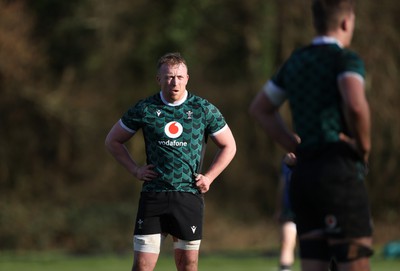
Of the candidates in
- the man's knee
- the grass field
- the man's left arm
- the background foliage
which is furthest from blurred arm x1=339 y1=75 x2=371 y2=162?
the background foliage

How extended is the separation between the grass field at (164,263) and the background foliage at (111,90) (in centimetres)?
329

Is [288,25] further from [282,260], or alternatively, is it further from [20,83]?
[282,260]

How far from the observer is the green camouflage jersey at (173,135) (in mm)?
8328

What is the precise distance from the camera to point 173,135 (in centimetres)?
834

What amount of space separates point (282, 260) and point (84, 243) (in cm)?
1286

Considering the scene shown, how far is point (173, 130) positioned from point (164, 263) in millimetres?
10607

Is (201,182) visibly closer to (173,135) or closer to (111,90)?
(173,135)

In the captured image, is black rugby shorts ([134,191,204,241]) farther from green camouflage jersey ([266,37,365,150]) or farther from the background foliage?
the background foliage

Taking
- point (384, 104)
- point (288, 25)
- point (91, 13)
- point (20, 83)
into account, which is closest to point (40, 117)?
point (20, 83)

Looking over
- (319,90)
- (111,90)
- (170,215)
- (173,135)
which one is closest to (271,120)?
(319,90)

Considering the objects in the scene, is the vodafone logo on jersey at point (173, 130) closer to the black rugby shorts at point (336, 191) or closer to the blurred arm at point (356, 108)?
the black rugby shorts at point (336, 191)

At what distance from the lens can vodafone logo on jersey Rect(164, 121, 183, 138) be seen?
328 inches

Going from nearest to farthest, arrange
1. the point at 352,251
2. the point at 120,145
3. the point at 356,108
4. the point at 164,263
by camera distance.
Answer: the point at 356,108 < the point at 352,251 < the point at 120,145 < the point at 164,263

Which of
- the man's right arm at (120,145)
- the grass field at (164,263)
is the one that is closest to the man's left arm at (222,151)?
the man's right arm at (120,145)
